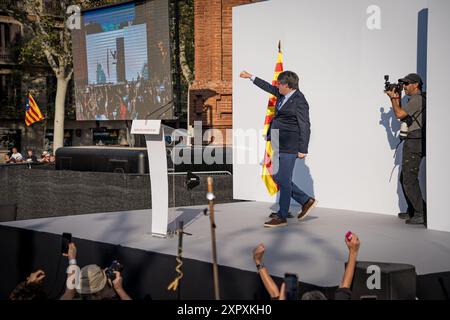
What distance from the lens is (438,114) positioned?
663 cm

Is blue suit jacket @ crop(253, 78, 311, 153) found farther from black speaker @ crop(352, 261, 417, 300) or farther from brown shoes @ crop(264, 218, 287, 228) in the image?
black speaker @ crop(352, 261, 417, 300)

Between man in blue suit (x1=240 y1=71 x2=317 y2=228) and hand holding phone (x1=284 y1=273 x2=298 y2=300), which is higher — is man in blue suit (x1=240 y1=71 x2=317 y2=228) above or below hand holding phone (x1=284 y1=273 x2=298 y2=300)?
above

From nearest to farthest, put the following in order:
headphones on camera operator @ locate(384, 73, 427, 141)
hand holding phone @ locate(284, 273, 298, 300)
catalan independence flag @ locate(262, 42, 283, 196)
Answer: hand holding phone @ locate(284, 273, 298, 300) < headphones on camera operator @ locate(384, 73, 427, 141) < catalan independence flag @ locate(262, 42, 283, 196)

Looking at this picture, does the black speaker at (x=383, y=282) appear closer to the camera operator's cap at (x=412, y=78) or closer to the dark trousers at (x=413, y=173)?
the dark trousers at (x=413, y=173)

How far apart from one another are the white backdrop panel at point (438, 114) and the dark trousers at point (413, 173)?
0.27 meters

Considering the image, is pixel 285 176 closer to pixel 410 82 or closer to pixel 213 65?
pixel 410 82

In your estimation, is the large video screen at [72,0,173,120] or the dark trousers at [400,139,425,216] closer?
the dark trousers at [400,139,425,216]

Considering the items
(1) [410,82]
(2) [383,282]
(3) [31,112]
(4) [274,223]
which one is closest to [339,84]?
(1) [410,82]

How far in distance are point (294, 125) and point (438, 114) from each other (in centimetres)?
143

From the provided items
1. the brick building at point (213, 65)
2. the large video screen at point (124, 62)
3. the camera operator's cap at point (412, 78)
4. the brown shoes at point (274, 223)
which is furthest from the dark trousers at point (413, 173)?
the brick building at point (213, 65)

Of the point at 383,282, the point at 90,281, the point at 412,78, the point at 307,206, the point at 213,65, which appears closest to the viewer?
the point at 383,282

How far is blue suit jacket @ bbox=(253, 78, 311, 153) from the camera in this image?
6.93 metres

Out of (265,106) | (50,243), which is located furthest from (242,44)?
(50,243)

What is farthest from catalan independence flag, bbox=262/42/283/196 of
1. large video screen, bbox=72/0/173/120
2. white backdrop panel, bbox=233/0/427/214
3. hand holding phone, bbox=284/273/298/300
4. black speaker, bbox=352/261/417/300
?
large video screen, bbox=72/0/173/120
